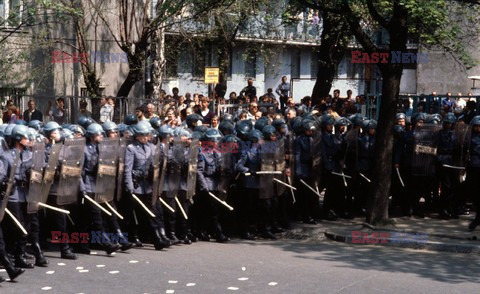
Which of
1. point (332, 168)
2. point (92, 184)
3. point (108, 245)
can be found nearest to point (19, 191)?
point (92, 184)

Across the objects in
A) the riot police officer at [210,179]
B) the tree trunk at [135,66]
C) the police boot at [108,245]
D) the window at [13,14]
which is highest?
the window at [13,14]

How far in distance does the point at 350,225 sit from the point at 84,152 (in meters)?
5.13

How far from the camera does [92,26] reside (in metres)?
29.0

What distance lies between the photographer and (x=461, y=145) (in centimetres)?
1620

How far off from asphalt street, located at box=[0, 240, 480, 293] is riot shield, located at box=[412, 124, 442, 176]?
9.43 feet

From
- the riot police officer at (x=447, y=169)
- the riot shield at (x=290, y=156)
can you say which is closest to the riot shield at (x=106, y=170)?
the riot shield at (x=290, y=156)

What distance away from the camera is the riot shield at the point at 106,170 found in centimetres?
1301

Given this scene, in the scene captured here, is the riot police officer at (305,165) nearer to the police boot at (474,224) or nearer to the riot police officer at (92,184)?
the police boot at (474,224)

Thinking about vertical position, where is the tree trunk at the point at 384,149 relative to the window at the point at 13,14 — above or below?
below

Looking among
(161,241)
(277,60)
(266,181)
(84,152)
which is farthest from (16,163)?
(277,60)

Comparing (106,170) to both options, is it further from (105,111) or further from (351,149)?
(105,111)

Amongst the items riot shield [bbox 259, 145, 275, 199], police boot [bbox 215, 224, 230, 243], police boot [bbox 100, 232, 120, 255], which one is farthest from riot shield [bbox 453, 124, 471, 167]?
police boot [bbox 100, 232, 120, 255]

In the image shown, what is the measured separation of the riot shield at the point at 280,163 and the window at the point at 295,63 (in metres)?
30.1

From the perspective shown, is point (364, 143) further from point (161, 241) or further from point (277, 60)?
point (277, 60)
